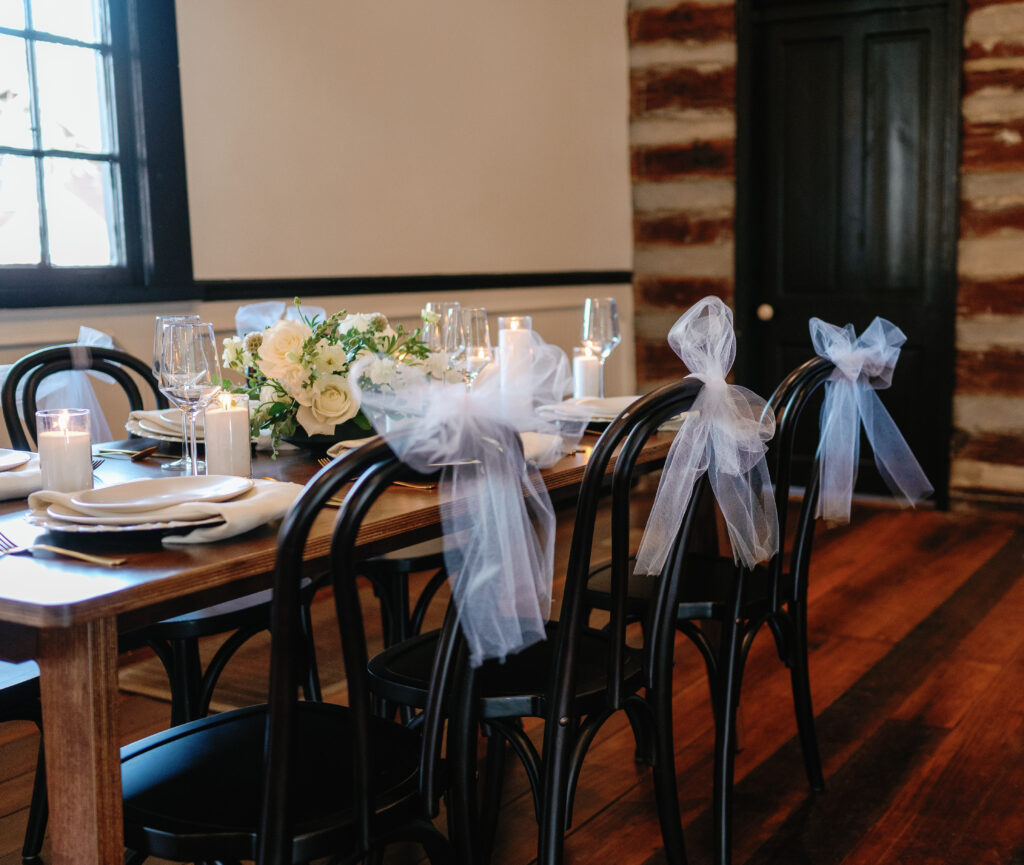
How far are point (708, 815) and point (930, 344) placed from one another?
126 inches

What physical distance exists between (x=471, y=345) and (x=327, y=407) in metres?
0.32

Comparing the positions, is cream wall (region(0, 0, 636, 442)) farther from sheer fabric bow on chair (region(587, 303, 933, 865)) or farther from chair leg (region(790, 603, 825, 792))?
chair leg (region(790, 603, 825, 792))

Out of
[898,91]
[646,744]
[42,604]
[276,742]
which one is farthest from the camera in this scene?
[898,91]

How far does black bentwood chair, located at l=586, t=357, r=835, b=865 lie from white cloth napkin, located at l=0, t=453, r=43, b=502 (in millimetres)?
869

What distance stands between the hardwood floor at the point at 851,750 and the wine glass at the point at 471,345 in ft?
2.88

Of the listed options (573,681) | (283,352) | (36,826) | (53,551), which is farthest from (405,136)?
(53,551)

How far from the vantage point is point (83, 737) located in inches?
46.5

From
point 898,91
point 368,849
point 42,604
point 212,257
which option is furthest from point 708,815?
point 898,91

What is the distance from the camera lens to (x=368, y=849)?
4.21ft

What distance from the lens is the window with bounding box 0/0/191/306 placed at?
3.08m

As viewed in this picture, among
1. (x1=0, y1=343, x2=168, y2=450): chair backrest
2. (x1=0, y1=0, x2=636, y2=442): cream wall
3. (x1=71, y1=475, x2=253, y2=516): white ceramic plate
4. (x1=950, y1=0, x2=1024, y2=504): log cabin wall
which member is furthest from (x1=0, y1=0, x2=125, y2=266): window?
(x1=950, y1=0, x2=1024, y2=504): log cabin wall

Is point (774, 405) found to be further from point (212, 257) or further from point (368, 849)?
point (212, 257)

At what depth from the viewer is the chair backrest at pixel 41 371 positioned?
88.7 inches

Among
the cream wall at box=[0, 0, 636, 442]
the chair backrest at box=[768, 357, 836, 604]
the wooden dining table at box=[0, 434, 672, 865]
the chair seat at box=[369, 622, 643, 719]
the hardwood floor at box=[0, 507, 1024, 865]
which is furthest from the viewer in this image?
the cream wall at box=[0, 0, 636, 442]
